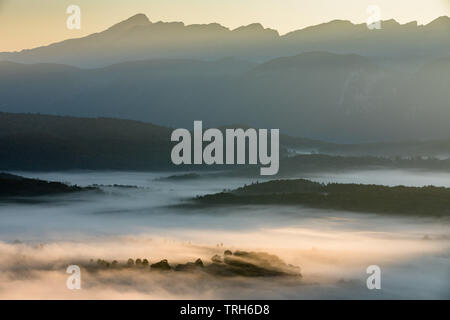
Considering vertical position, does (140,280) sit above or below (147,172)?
below

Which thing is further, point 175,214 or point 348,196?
point 348,196

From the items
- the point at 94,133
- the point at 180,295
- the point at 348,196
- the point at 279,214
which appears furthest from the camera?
the point at 94,133

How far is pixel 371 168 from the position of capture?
5468 inches

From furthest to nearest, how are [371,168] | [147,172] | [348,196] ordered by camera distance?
[147,172] → [371,168] → [348,196]

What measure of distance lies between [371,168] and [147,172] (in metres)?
42.8

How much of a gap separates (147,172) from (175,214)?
84.8 meters

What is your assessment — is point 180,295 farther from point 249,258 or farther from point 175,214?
point 175,214

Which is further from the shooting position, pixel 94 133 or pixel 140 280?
pixel 94 133

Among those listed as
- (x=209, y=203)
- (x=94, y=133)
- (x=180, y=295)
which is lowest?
(x=180, y=295)

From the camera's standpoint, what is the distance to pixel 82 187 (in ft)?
313

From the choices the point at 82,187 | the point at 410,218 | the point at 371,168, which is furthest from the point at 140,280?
the point at 371,168

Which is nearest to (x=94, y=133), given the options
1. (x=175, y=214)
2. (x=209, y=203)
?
(x=209, y=203)

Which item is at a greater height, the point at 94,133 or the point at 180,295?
the point at 94,133

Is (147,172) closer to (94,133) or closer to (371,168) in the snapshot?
(94,133)
